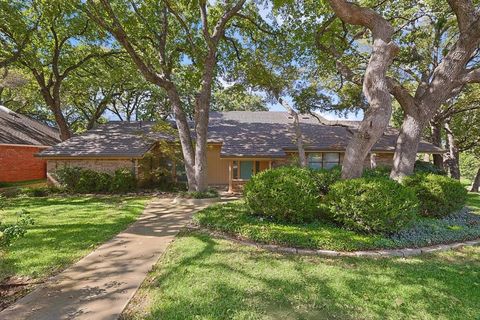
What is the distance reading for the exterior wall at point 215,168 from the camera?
1670 cm

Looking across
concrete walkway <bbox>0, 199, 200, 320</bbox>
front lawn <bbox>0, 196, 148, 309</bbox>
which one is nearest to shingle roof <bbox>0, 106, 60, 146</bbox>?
front lawn <bbox>0, 196, 148, 309</bbox>

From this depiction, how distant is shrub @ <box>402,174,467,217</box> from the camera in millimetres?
7180

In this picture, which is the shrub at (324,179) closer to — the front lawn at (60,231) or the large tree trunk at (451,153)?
the front lawn at (60,231)

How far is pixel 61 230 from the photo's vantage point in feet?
22.0

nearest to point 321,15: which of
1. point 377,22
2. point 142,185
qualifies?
point 377,22

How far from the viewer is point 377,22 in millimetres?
6668

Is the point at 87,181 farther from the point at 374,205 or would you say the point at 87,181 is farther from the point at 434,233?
the point at 434,233

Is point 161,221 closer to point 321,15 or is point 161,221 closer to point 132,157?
point 132,157

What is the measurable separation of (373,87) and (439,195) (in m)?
3.75

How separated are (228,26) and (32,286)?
39.7 ft

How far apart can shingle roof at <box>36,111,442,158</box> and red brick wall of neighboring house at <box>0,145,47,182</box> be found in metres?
4.70

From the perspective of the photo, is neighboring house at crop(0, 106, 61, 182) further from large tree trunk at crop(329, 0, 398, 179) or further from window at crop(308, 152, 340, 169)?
large tree trunk at crop(329, 0, 398, 179)

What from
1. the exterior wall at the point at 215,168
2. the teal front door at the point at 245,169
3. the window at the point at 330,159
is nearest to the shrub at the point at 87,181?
the exterior wall at the point at 215,168

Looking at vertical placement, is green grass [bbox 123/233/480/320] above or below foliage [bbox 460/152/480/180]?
below
